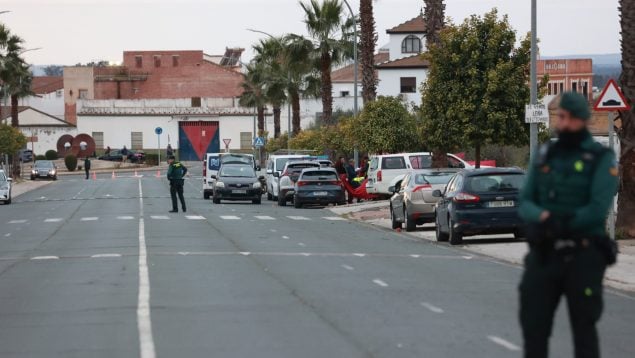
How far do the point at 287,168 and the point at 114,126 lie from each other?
79.1 meters

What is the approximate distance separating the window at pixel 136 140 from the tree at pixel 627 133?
102925mm

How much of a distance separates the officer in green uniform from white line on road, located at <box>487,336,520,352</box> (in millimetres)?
3341

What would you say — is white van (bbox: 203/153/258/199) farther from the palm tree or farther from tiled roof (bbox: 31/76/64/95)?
tiled roof (bbox: 31/76/64/95)

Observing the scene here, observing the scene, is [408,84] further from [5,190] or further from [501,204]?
[501,204]

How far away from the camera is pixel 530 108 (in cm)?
2823

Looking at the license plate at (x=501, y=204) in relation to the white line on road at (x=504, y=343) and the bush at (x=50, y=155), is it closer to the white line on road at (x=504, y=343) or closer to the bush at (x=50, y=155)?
the white line on road at (x=504, y=343)

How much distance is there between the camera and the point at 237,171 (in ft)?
161

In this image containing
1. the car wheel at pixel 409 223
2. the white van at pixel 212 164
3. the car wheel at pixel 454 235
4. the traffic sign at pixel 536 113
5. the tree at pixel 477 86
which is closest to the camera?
the car wheel at pixel 454 235

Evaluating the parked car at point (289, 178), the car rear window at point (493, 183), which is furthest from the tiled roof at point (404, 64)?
the car rear window at point (493, 183)

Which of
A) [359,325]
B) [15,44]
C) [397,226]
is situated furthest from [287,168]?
[15,44]

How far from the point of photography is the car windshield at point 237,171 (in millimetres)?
48750

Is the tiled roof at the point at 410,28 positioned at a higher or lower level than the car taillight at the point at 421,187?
higher

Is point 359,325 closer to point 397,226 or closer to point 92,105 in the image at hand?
point 397,226

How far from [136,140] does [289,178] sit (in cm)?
7970
